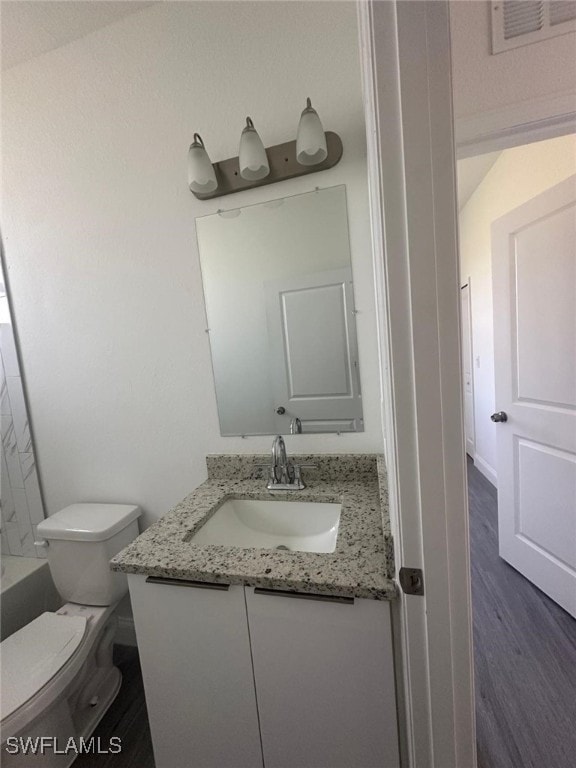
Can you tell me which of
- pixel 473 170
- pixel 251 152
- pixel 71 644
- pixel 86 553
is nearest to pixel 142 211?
pixel 251 152

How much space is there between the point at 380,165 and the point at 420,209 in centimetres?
9

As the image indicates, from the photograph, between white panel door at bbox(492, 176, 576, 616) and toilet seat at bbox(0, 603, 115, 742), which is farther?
white panel door at bbox(492, 176, 576, 616)

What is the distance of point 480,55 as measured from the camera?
1.08 m

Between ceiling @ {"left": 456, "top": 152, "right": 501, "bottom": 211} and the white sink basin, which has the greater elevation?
ceiling @ {"left": 456, "top": 152, "right": 501, "bottom": 211}

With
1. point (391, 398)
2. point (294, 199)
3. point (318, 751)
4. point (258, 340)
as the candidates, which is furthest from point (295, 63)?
point (318, 751)

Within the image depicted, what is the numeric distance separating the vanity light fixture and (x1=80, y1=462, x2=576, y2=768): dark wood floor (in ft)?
6.67

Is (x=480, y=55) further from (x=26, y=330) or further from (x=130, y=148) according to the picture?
(x=26, y=330)

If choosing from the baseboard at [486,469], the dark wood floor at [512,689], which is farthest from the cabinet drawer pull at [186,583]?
the baseboard at [486,469]

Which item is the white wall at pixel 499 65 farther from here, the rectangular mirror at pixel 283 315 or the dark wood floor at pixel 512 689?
the dark wood floor at pixel 512 689

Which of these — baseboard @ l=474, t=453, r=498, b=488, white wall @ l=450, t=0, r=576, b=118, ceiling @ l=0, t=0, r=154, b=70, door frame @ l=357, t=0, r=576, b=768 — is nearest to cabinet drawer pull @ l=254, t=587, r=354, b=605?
door frame @ l=357, t=0, r=576, b=768

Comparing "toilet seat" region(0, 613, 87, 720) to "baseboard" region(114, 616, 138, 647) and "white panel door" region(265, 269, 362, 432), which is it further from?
"white panel door" region(265, 269, 362, 432)

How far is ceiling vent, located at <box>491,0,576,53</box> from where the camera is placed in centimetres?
99

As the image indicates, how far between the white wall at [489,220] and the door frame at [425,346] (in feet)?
5.47

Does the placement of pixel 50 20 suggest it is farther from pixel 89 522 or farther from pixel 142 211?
pixel 89 522
